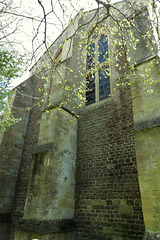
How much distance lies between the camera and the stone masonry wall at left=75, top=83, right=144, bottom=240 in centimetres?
499

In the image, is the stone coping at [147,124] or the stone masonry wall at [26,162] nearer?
the stone coping at [147,124]

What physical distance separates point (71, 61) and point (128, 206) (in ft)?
22.3

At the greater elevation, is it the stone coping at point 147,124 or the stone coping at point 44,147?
the stone coping at point 147,124

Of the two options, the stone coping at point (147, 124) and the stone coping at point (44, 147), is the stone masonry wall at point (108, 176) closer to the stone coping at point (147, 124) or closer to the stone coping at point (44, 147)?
the stone coping at point (147, 124)

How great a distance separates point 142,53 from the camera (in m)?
5.89

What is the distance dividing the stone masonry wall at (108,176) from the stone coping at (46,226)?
51cm

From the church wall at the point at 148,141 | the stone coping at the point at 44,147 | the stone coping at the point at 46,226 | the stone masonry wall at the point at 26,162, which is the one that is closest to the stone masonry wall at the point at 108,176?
the stone coping at the point at 46,226

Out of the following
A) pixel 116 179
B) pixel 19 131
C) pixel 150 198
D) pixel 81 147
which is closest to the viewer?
pixel 150 198

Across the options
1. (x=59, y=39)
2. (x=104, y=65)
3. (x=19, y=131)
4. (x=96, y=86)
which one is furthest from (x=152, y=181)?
(x=59, y=39)

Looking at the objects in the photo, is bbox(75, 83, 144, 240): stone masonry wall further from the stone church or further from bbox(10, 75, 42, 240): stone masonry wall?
bbox(10, 75, 42, 240): stone masonry wall

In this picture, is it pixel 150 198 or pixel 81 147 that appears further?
pixel 81 147

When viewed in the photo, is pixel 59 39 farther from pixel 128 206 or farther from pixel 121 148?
pixel 128 206

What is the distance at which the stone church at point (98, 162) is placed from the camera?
4535 mm

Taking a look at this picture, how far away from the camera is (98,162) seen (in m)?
6.30
